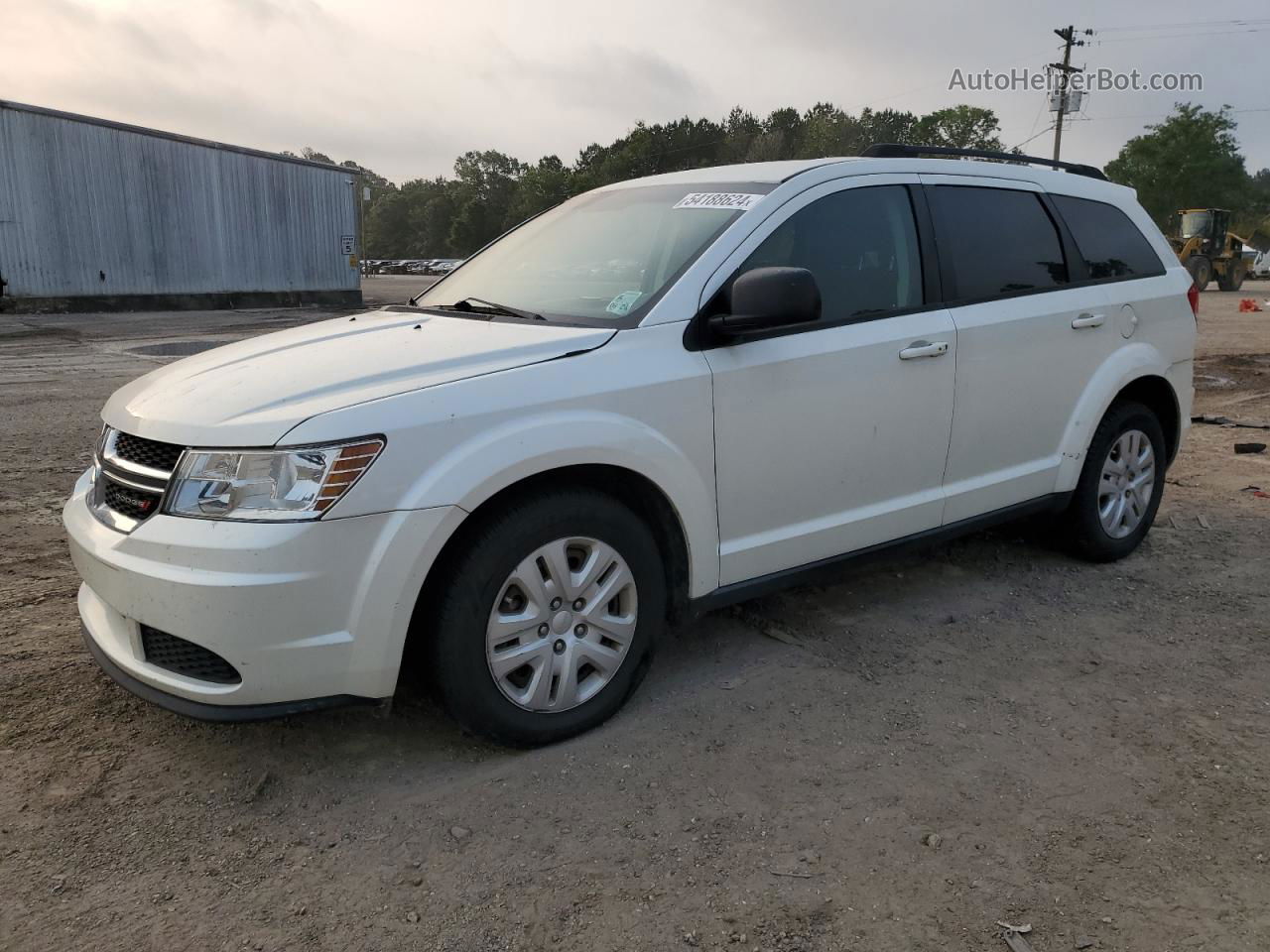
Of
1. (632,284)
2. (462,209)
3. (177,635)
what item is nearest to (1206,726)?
(632,284)

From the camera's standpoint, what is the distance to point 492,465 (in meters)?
2.72

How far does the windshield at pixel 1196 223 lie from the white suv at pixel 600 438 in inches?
1212

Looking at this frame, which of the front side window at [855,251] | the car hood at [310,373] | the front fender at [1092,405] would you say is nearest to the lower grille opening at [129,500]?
the car hood at [310,373]

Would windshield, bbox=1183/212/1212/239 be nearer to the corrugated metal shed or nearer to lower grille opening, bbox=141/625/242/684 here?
the corrugated metal shed

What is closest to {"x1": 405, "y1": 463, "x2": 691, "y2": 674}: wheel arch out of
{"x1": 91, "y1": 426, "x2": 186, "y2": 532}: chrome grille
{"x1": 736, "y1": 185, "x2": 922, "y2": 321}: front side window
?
{"x1": 91, "y1": 426, "x2": 186, "y2": 532}: chrome grille

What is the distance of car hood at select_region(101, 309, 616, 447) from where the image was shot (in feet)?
8.66

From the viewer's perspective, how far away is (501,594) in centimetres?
282

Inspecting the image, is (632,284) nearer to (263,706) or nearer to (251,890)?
(263,706)

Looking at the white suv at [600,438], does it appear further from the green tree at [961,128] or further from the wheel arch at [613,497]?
the green tree at [961,128]

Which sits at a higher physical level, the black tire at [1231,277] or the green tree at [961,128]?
the green tree at [961,128]

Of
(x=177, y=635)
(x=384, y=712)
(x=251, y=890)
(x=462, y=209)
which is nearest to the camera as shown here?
(x=251, y=890)

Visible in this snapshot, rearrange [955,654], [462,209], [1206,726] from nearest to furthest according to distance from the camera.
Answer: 1. [1206,726]
2. [955,654]
3. [462,209]

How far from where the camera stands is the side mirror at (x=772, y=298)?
306 centimetres

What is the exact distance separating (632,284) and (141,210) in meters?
24.2
